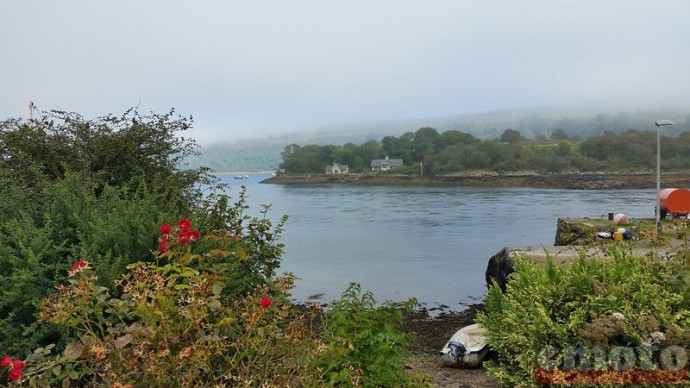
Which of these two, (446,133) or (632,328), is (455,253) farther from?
(446,133)

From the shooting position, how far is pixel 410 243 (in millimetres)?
37562

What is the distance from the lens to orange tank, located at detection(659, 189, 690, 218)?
23797 mm

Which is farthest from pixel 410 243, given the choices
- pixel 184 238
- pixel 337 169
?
pixel 337 169

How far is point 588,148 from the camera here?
15750 cm

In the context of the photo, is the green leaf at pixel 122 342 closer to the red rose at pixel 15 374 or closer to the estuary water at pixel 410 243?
the red rose at pixel 15 374

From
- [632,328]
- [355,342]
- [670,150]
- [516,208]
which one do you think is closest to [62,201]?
[355,342]

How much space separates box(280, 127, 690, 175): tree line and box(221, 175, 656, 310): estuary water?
71.9m

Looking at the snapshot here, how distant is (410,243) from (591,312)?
32.4 metres

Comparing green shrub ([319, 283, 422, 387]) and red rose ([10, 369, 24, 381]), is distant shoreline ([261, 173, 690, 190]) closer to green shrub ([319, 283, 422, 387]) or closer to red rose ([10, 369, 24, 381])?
green shrub ([319, 283, 422, 387])

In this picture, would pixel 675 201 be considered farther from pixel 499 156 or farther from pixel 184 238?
pixel 499 156

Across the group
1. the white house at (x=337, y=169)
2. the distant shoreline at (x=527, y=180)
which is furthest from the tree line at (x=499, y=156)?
the distant shoreline at (x=527, y=180)

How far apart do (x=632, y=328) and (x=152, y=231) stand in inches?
185

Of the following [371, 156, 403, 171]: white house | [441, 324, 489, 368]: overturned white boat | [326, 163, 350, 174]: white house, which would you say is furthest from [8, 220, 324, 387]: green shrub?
[371, 156, 403, 171]: white house

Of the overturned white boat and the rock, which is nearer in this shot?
the overturned white boat
